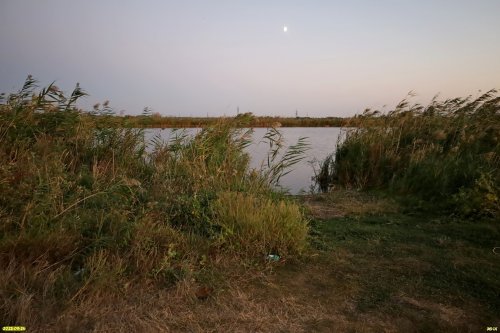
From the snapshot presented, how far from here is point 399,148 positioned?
32.2ft

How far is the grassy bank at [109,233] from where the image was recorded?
9.87ft

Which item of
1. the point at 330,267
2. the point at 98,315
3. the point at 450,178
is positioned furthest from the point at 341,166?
the point at 98,315

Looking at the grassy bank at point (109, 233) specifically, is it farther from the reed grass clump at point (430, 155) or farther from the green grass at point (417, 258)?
the reed grass clump at point (430, 155)

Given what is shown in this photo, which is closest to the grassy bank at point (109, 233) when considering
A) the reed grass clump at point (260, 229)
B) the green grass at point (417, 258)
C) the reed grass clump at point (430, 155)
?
the reed grass clump at point (260, 229)

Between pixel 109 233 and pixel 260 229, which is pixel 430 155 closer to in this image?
pixel 260 229

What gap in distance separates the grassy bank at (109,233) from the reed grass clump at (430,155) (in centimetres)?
319

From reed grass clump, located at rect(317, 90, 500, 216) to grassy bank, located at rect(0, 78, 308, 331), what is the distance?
3.19 m

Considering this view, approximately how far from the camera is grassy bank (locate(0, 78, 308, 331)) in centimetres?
301

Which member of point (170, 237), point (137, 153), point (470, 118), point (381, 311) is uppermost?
point (470, 118)

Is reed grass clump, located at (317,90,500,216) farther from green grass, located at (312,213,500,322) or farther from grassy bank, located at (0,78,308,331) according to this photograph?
grassy bank, located at (0,78,308,331)

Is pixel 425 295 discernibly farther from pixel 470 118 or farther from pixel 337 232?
pixel 470 118

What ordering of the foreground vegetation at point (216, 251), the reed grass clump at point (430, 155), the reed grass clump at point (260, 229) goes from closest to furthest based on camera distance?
the foreground vegetation at point (216, 251) → the reed grass clump at point (260, 229) → the reed grass clump at point (430, 155)

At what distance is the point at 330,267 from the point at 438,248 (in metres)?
1.54

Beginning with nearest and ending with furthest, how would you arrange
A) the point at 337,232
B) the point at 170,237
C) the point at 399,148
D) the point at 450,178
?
the point at 170,237
the point at 337,232
the point at 450,178
the point at 399,148
